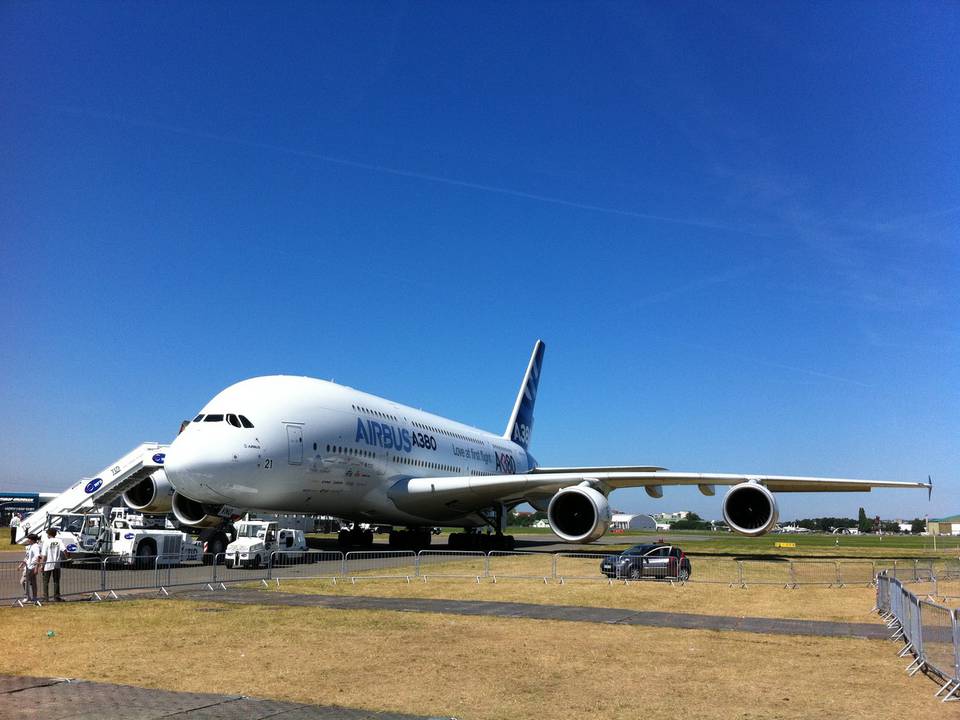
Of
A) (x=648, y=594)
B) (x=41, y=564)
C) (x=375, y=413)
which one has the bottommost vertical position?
(x=648, y=594)

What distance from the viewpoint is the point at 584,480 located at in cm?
2969

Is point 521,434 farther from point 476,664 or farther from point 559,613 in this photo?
point 476,664

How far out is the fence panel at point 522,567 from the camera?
22109mm

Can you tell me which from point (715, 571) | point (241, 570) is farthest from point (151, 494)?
point (715, 571)

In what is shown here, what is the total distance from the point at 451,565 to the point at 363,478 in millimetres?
5245

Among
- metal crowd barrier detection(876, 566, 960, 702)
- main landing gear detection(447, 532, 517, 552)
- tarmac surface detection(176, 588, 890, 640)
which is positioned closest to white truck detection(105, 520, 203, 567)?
tarmac surface detection(176, 588, 890, 640)

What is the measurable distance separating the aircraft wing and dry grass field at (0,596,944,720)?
54.8ft

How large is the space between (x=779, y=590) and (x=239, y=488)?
1498 cm

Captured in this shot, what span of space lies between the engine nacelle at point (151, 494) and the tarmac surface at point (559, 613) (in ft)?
54.9

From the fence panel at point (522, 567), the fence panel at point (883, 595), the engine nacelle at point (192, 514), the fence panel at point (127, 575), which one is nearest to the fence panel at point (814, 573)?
the fence panel at point (883, 595)

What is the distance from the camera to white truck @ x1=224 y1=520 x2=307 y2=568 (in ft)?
78.5

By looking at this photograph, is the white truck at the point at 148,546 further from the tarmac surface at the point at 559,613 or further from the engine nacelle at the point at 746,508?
the engine nacelle at the point at 746,508

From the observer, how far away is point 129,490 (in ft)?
109

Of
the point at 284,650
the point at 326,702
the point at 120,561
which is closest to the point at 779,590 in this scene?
the point at 284,650
